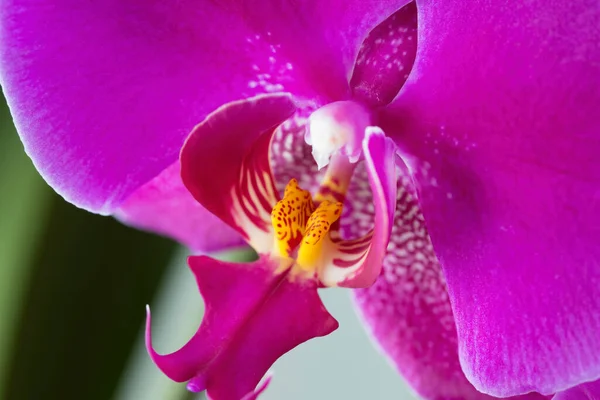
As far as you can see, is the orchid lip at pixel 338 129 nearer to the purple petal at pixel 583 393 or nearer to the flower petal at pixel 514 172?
the flower petal at pixel 514 172

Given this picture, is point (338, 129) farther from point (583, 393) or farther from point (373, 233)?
point (583, 393)

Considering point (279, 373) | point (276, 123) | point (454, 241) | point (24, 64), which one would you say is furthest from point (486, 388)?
point (279, 373)

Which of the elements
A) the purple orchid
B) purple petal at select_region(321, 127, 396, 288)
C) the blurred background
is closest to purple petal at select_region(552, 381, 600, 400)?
the purple orchid

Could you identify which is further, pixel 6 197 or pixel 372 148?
pixel 6 197

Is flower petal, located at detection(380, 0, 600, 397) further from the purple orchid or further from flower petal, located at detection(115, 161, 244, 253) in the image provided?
flower petal, located at detection(115, 161, 244, 253)

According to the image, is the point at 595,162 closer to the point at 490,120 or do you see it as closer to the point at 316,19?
the point at 490,120

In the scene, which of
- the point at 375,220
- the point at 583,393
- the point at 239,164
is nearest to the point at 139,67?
the point at 239,164
